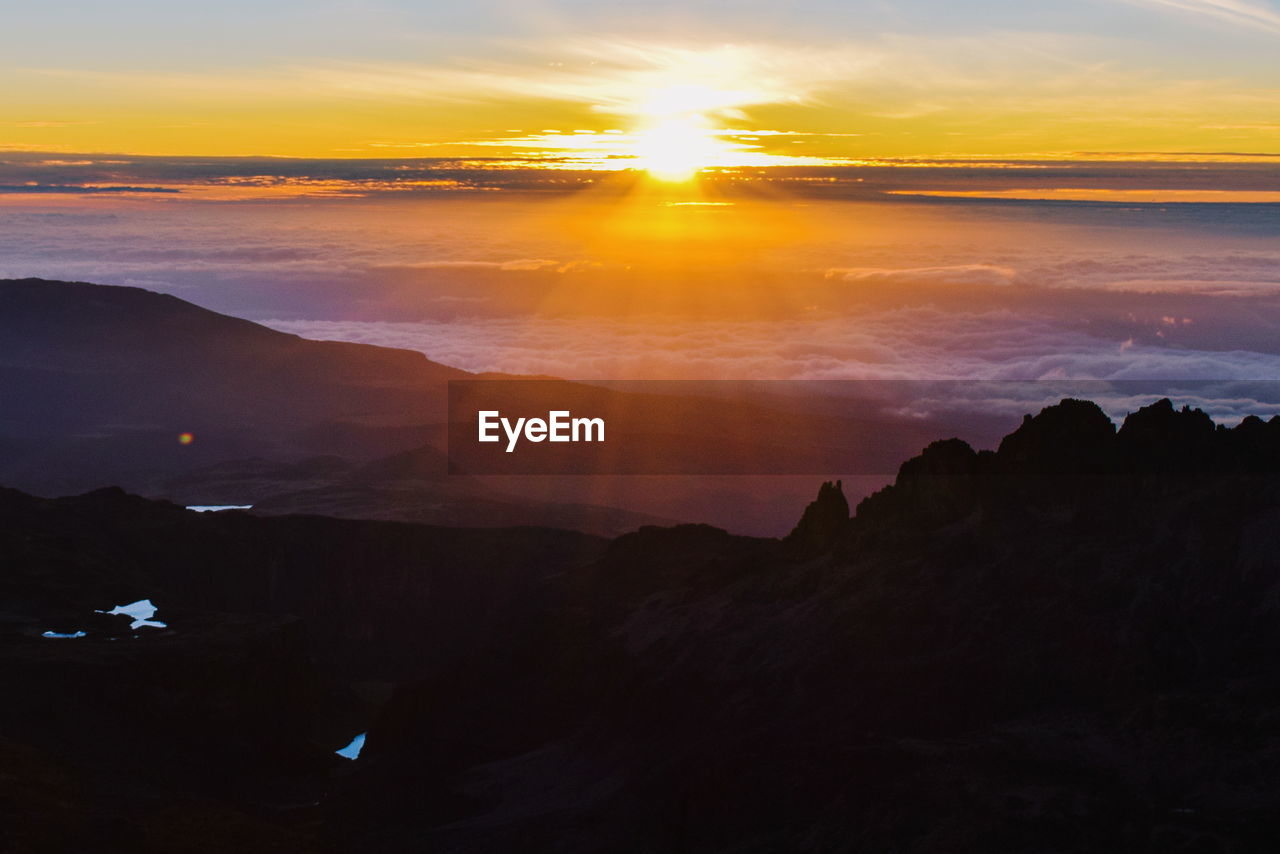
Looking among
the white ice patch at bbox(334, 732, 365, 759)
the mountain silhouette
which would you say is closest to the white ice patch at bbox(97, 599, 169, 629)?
the mountain silhouette

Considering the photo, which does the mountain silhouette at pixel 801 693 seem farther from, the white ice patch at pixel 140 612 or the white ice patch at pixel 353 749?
the white ice patch at pixel 353 749

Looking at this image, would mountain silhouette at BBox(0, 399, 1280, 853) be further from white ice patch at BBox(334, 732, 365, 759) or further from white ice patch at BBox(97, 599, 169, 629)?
white ice patch at BBox(334, 732, 365, 759)

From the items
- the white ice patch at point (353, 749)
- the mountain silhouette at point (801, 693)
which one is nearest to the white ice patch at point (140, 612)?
the mountain silhouette at point (801, 693)

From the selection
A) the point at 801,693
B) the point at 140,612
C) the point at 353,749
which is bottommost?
the point at 353,749

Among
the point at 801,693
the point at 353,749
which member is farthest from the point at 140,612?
the point at 801,693

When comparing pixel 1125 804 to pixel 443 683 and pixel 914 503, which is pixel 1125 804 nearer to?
pixel 914 503

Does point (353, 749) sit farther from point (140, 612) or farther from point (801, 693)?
point (801, 693)

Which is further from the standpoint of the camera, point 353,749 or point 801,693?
point 353,749
